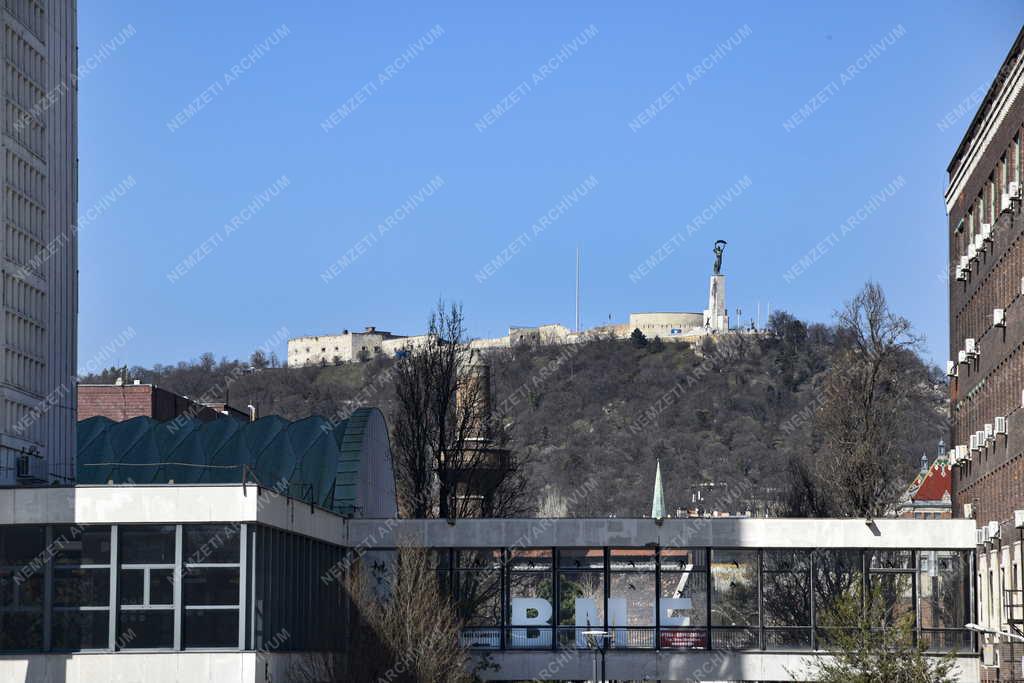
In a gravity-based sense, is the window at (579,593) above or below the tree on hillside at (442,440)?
below

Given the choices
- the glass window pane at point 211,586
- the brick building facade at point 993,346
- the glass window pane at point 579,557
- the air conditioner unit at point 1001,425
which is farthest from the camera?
the glass window pane at point 579,557

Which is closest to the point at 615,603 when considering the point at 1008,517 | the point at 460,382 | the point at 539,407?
the point at 1008,517

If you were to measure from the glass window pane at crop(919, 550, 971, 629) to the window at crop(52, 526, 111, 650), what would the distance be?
81.6 ft

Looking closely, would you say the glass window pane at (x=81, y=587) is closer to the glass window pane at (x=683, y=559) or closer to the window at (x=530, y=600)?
the window at (x=530, y=600)

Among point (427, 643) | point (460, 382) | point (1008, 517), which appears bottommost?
point (427, 643)

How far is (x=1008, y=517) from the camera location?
160ft

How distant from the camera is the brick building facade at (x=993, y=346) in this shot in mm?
47281

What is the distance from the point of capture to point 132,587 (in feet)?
138

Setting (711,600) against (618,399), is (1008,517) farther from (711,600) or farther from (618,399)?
(618,399)

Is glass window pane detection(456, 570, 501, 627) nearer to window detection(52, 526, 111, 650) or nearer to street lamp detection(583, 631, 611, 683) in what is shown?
street lamp detection(583, 631, 611, 683)

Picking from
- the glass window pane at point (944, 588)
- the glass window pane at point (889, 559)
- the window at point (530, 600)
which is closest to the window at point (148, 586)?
the window at point (530, 600)

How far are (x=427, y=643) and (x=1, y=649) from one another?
37.7ft

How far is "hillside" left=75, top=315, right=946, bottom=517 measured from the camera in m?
151

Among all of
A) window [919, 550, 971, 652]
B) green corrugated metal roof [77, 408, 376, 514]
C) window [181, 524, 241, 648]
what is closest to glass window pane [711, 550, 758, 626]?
window [919, 550, 971, 652]
